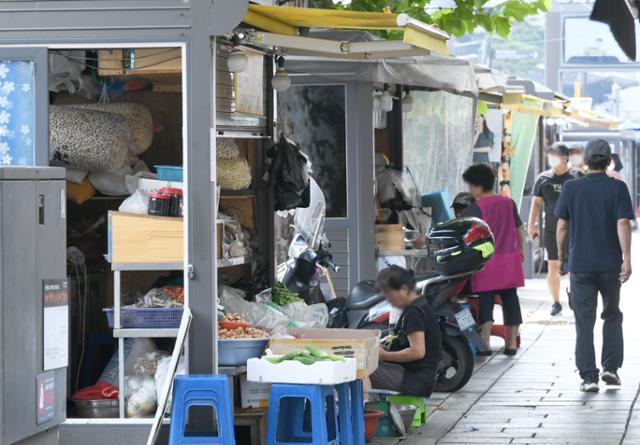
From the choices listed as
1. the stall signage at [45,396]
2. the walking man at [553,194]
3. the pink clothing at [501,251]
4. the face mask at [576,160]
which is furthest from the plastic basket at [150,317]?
the face mask at [576,160]

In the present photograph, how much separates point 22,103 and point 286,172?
7.83 feet

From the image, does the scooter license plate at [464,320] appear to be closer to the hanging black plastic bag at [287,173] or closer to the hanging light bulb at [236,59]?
the hanging black plastic bag at [287,173]

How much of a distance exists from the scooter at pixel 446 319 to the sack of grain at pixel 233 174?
2138mm

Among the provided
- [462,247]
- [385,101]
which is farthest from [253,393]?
[385,101]

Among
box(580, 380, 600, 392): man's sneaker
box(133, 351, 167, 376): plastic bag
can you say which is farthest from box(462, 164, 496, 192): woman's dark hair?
box(133, 351, 167, 376): plastic bag

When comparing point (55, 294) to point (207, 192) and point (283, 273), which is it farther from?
point (283, 273)

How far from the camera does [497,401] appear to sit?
11.0 meters

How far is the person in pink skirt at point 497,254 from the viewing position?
43.3ft

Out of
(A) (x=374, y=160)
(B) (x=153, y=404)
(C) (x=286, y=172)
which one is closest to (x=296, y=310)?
(C) (x=286, y=172)

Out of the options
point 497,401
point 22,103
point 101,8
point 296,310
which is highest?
point 101,8

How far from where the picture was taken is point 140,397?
847 centimetres

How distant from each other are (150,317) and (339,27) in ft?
7.07

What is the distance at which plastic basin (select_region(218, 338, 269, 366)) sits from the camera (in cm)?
860

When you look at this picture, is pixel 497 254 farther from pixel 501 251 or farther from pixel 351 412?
pixel 351 412
